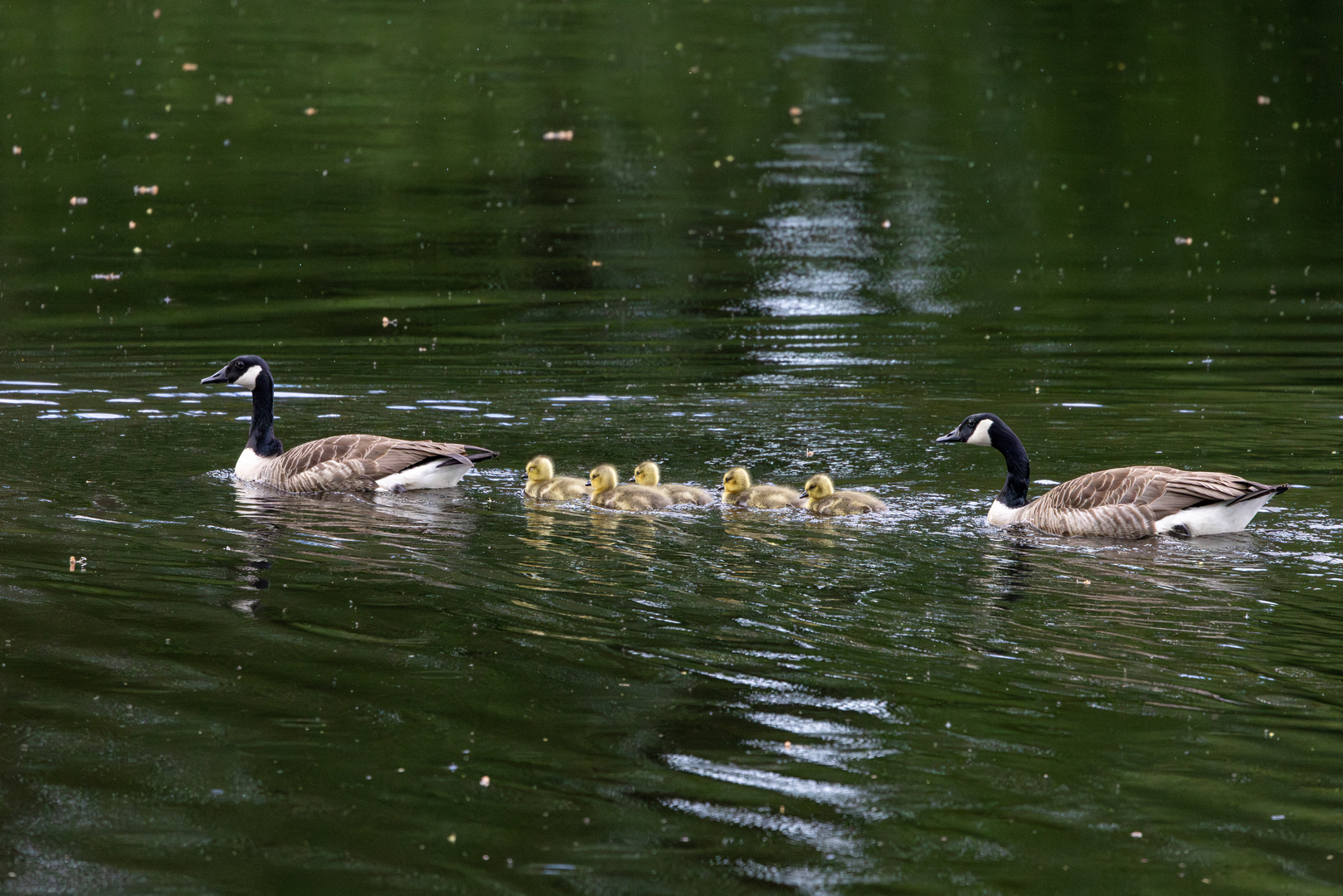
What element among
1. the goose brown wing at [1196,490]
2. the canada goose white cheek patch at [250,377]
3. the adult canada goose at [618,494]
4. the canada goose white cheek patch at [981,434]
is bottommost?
the adult canada goose at [618,494]

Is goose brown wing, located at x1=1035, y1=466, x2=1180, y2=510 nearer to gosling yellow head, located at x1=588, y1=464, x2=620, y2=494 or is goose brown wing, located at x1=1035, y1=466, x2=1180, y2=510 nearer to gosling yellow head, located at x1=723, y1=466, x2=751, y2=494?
gosling yellow head, located at x1=723, y1=466, x2=751, y2=494

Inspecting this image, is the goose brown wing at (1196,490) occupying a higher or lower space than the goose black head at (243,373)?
lower

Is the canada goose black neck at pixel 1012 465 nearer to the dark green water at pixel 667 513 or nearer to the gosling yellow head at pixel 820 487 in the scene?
the dark green water at pixel 667 513

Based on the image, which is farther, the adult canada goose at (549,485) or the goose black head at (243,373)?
the goose black head at (243,373)

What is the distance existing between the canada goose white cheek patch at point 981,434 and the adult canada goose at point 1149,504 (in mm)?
1029

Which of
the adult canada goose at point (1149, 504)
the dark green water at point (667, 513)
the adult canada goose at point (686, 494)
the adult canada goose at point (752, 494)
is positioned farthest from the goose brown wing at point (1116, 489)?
the adult canada goose at point (686, 494)

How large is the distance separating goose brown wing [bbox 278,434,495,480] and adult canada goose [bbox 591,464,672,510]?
1027 mm

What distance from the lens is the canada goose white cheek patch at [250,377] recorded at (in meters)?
15.1

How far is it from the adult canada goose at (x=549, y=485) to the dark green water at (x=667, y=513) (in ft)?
0.71

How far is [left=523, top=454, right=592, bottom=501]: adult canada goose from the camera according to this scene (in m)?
13.4

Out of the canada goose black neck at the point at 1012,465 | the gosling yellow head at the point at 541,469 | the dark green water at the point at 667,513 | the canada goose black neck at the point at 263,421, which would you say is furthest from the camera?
the canada goose black neck at the point at 263,421

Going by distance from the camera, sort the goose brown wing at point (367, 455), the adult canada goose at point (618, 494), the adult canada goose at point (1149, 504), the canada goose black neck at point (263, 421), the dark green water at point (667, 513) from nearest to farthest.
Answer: the dark green water at point (667, 513), the adult canada goose at point (1149, 504), the adult canada goose at point (618, 494), the goose brown wing at point (367, 455), the canada goose black neck at point (263, 421)

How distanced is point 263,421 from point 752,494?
14.9ft

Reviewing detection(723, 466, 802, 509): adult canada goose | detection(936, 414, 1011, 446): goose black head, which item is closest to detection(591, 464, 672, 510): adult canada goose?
detection(723, 466, 802, 509): adult canada goose
